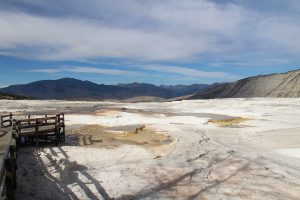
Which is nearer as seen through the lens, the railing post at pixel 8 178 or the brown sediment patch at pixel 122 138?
the railing post at pixel 8 178

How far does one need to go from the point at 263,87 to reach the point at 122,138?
361 ft

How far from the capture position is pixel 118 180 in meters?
12.1

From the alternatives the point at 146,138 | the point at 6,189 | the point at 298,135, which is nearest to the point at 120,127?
the point at 146,138

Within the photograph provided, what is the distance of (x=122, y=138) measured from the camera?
877 inches

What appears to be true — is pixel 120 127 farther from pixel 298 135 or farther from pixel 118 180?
pixel 118 180

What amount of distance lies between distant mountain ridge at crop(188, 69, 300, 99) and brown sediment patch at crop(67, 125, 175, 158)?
86.2 meters

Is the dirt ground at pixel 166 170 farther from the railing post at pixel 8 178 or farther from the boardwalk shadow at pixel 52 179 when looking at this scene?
the railing post at pixel 8 178

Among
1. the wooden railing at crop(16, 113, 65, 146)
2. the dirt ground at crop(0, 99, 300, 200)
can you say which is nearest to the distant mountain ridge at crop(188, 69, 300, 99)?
the dirt ground at crop(0, 99, 300, 200)

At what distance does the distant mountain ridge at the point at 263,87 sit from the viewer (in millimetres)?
111137

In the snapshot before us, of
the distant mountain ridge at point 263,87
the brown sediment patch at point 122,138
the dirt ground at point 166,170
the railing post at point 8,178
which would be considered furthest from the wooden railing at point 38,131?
the distant mountain ridge at point 263,87

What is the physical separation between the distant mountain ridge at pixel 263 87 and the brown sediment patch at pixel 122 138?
8623cm

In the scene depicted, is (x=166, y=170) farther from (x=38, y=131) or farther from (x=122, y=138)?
(x=122, y=138)

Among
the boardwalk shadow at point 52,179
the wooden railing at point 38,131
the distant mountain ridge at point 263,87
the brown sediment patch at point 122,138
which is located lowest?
the boardwalk shadow at point 52,179

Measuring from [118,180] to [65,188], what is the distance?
5.75ft
